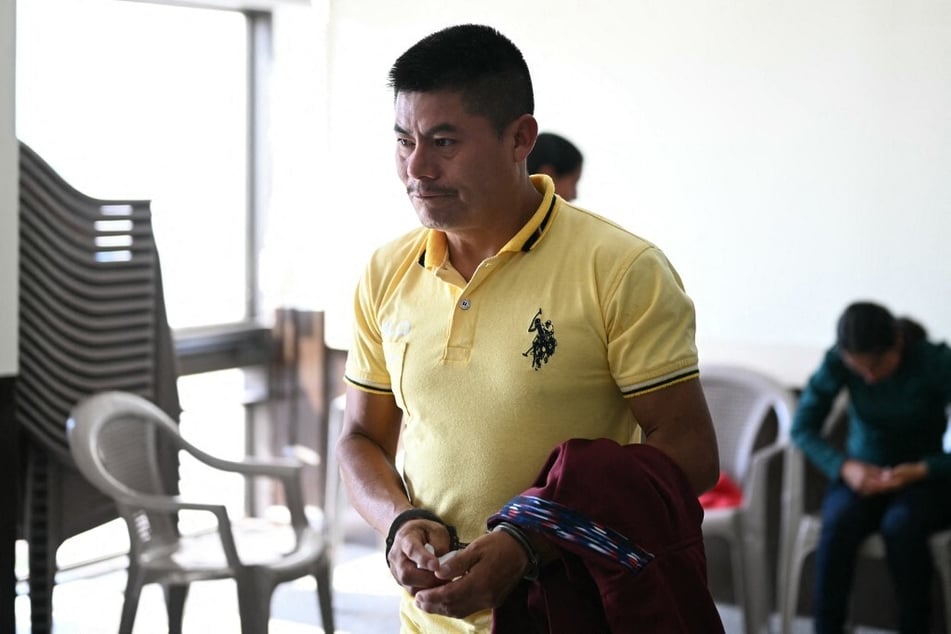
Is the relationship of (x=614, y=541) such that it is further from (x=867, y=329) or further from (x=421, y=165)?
(x=867, y=329)

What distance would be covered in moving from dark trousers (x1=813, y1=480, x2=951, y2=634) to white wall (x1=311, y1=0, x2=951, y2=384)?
0.55 m

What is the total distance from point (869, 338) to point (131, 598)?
210 centimetres

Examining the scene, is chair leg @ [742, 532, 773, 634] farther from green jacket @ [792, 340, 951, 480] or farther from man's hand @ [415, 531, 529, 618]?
man's hand @ [415, 531, 529, 618]

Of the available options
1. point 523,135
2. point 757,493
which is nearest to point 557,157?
point 757,493

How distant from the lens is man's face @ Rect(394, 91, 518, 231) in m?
1.48

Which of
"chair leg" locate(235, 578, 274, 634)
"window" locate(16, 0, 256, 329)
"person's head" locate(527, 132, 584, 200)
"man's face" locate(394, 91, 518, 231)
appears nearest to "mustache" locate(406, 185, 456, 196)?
"man's face" locate(394, 91, 518, 231)

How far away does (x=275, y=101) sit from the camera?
537cm

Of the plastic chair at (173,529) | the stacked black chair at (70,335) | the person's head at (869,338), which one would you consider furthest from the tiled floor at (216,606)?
the person's head at (869,338)

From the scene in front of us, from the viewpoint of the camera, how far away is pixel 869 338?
3582mm

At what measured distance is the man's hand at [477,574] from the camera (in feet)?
4.60

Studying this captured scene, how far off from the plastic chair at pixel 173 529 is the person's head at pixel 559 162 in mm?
1086

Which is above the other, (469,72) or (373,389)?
(469,72)

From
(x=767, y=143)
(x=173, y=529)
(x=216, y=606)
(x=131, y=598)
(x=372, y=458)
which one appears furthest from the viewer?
(x=216, y=606)

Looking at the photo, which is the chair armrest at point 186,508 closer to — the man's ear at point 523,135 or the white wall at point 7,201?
the white wall at point 7,201
